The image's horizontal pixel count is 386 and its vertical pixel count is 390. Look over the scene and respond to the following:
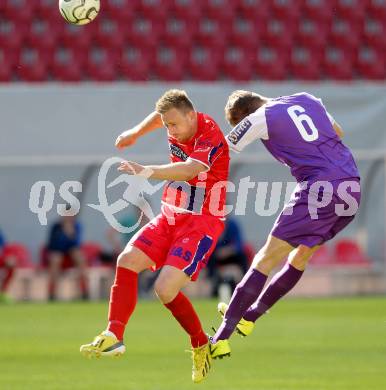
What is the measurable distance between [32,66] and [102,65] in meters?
1.15

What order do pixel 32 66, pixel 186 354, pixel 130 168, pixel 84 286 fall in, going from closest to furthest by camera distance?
pixel 130 168
pixel 186 354
pixel 84 286
pixel 32 66

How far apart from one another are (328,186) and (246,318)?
108 centimetres

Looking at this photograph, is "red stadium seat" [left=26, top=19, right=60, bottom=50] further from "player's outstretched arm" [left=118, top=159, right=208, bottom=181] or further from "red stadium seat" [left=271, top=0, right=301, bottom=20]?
"player's outstretched arm" [left=118, top=159, right=208, bottom=181]

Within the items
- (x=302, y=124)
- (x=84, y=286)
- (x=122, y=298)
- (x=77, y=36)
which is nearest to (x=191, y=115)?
(x=302, y=124)

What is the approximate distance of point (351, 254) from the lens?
16.7 metres

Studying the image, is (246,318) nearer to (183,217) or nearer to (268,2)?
(183,217)

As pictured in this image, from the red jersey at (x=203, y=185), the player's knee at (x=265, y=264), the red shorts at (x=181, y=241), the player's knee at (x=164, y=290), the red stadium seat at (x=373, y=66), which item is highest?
the red stadium seat at (x=373, y=66)

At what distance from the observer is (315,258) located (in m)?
17.1

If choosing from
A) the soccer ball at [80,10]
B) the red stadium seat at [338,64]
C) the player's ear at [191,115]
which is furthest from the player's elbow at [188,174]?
the red stadium seat at [338,64]

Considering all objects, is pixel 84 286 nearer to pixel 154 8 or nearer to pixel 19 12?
pixel 19 12

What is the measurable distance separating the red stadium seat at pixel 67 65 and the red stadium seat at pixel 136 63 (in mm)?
726

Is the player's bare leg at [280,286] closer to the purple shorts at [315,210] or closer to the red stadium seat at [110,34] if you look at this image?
the purple shorts at [315,210]

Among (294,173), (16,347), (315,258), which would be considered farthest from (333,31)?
(294,173)

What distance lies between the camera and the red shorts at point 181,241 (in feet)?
23.6
